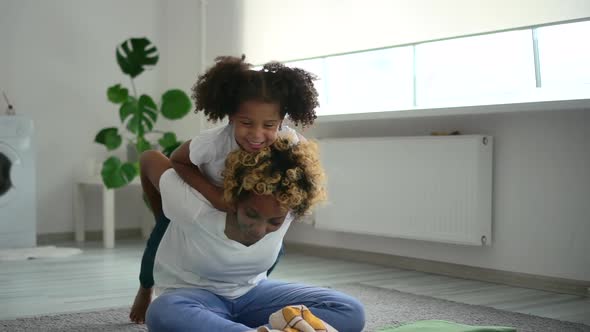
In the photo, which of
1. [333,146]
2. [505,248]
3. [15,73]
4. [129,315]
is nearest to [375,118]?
[333,146]

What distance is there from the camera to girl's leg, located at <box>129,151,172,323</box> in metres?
2.12

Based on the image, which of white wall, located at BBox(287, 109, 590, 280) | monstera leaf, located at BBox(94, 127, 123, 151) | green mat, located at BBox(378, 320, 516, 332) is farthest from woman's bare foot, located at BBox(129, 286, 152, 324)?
monstera leaf, located at BBox(94, 127, 123, 151)

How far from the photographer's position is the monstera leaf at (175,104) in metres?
4.61

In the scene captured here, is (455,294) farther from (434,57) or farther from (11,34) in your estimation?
(11,34)

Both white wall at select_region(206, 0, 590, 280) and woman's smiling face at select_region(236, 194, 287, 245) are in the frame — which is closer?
woman's smiling face at select_region(236, 194, 287, 245)

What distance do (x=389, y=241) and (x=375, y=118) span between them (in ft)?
2.18

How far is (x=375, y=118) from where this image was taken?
3.74 meters

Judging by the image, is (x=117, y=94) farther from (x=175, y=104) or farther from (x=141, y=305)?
(x=141, y=305)

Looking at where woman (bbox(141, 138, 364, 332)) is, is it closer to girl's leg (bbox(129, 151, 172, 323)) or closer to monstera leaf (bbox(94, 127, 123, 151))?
girl's leg (bbox(129, 151, 172, 323))

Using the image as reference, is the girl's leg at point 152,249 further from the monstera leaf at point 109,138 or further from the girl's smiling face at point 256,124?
the monstera leaf at point 109,138

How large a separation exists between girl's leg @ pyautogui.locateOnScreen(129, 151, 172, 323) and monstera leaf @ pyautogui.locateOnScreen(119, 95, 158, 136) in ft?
7.85

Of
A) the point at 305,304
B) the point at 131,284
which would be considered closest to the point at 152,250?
the point at 305,304

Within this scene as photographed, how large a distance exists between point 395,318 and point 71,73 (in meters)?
3.27

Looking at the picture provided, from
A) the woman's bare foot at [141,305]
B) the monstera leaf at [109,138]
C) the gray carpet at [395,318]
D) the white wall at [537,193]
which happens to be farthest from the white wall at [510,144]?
the woman's bare foot at [141,305]
